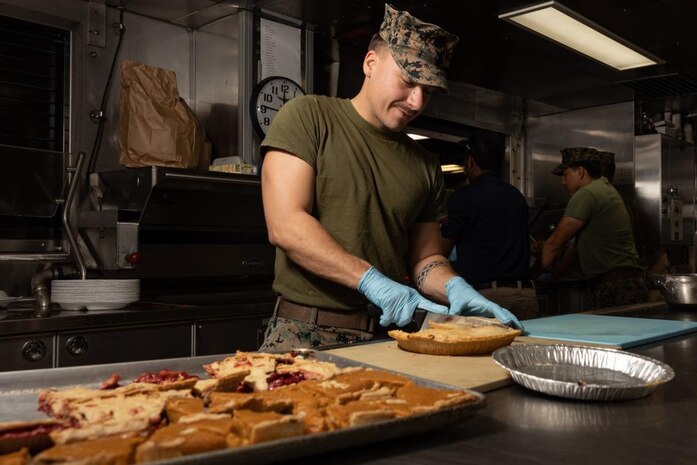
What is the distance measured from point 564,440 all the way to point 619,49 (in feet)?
9.99

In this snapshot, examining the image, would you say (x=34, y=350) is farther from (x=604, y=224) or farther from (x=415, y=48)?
(x=604, y=224)

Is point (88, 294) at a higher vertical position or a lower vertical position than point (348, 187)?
lower

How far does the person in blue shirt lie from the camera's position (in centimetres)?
349

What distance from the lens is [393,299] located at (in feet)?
5.82

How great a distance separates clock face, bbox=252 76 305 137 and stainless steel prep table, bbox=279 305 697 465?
114 inches

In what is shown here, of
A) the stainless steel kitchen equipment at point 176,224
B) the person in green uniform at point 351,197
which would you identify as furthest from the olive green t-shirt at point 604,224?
the person in green uniform at point 351,197

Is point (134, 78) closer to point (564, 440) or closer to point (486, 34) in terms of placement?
point (486, 34)

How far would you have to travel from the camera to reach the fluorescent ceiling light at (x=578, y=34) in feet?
9.65

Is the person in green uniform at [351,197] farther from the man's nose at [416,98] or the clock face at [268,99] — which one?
the clock face at [268,99]

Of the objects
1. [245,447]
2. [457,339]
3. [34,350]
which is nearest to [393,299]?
[457,339]

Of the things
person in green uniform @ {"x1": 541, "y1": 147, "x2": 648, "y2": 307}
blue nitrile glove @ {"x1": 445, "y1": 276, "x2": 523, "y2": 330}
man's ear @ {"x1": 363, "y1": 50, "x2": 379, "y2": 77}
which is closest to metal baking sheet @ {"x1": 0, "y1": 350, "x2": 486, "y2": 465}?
blue nitrile glove @ {"x1": 445, "y1": 276, "x2": 523, "y2": 330}

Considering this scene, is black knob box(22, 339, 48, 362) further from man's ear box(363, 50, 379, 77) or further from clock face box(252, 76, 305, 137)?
clock face box(252, 76, 305, 137)

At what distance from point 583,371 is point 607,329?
0.83 meters

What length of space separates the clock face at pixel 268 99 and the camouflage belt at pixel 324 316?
6.82 feet
